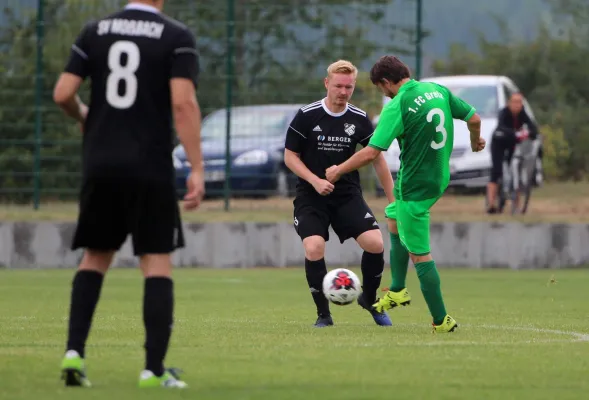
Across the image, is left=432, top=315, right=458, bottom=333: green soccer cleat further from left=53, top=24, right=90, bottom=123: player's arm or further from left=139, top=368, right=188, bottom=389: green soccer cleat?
left=53, top=24, right=90, bottom=123: player's arm

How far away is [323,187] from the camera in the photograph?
37.6ft

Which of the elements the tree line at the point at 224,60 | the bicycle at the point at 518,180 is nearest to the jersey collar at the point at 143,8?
the tree line at the point at 224,60

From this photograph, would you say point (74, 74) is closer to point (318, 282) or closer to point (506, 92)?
point (318, 282)

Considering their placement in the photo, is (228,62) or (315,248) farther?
(228,62)

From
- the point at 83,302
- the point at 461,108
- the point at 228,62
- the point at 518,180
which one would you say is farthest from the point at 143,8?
the point at 518,180

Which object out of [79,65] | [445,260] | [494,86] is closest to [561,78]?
[494,86]

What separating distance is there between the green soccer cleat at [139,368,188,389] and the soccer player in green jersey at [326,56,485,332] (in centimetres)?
374

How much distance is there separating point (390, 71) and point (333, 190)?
4.37ft

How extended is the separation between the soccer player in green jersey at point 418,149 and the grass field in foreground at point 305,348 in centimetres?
51

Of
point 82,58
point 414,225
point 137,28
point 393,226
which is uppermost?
point 137,28

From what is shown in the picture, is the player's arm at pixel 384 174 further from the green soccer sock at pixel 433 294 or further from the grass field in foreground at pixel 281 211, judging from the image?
the grass field in foreground at pixel 281 211

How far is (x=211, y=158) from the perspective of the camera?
2116cm

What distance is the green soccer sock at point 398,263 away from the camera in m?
11.8

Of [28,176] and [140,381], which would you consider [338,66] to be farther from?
[28,176]
